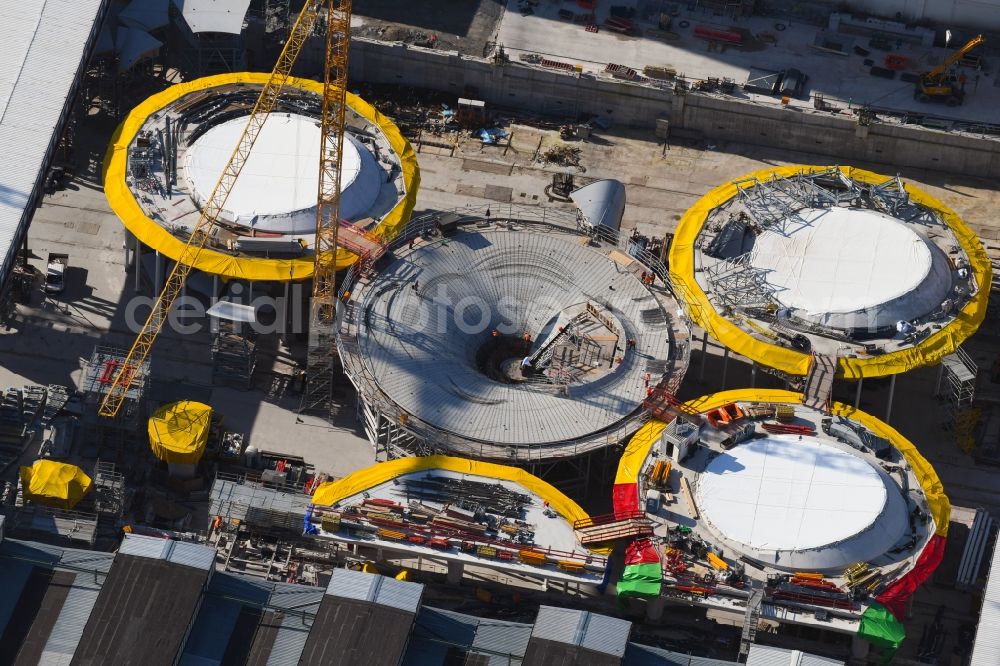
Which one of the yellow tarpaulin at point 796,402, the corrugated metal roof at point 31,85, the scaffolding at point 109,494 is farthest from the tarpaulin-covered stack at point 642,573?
the corrugated metal roof at point 31,85

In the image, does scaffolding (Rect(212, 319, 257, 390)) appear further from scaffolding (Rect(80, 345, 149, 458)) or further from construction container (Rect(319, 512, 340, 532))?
construction container (Rect(319, 512, 340, 532))

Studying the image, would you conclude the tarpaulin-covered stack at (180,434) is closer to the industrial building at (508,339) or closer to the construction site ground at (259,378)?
the construction site ground at (259,378)

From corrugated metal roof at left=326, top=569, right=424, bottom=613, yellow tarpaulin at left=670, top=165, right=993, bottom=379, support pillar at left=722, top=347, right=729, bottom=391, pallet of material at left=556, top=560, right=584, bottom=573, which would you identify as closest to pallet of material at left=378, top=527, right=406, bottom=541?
corrugated metal roof at left=326, top=569, right=424, bottom=613

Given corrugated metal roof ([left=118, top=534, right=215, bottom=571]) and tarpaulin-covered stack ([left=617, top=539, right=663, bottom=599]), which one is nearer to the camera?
corrugated metal roof ([left=118, top=534, right=215, bottom=571])

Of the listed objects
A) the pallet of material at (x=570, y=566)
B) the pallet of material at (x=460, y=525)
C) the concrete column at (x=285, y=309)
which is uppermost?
the concrete column at (x=285, y=309)

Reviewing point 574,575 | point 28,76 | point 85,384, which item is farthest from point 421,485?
point 28,76

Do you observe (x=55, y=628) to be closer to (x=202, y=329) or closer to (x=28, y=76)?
(x=202, y=329)
